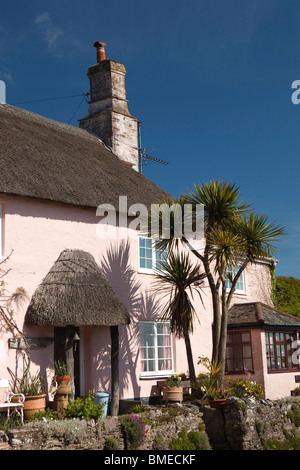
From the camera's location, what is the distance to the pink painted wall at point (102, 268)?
13.4m

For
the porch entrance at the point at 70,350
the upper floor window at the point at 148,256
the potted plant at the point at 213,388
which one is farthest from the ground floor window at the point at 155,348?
the porch entrance at the point at 70,350

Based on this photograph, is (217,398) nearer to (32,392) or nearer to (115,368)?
(115,368)

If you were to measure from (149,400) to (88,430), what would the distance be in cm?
450

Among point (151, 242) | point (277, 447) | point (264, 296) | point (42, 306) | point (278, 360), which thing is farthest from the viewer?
point (264, 296)

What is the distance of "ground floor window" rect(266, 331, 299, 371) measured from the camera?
18203mm

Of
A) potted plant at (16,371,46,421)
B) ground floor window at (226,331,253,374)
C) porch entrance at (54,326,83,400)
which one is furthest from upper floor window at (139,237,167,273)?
potted plant at (16,371,46,421)

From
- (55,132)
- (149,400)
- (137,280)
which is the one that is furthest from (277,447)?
(55,132)

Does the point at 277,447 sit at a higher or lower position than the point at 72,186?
lower

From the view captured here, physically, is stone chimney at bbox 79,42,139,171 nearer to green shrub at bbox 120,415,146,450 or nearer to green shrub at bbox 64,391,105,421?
green shrub at bbox 64,391,105,421

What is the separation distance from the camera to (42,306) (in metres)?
12.9

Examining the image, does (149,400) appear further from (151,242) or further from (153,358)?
A: (151,242)

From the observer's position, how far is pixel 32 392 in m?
12.4

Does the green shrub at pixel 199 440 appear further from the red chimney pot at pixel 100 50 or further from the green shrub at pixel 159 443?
the red chimney pot at pixel 100 50

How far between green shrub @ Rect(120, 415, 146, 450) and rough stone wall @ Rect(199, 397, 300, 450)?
2499 mm
